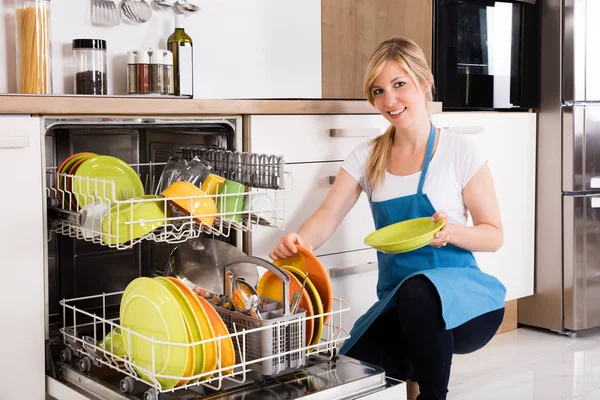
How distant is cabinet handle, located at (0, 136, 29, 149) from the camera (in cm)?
152

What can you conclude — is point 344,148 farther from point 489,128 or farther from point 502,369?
point 502,369

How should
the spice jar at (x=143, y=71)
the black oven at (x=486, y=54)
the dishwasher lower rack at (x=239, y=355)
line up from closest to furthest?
1. the dishwasher lower rack at (x=239, y=355)
2. the spice jar at (x=143, y=71)
3. the black oven at (x=486, y=54)

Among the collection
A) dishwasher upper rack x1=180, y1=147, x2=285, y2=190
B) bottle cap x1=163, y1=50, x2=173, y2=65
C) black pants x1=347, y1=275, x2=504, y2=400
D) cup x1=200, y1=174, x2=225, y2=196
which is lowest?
black pants x1=347, y1=275, x2=504, y2=400

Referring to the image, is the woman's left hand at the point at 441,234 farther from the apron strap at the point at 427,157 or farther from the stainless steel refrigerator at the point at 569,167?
the stainless steel refrigerator at the point at 569,167

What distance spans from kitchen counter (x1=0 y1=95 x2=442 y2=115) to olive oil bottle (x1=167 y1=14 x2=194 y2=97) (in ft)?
1.05

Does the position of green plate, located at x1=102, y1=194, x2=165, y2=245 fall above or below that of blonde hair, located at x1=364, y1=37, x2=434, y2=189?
below

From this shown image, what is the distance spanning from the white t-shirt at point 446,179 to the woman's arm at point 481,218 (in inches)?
0.8

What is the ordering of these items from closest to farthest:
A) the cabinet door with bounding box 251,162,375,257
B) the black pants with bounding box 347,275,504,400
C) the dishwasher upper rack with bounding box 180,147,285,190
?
1. the dishwasher upper rack with bounding box 180,147,285,190
2. the black pants with bounding box 347,275,504,400
3. the cabinet door with bounding box 251,162,375,257

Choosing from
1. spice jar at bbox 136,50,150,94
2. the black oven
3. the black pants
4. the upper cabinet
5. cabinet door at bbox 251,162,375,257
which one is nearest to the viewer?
the black pants

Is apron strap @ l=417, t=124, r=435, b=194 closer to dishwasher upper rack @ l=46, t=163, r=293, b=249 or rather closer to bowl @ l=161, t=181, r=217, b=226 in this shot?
dishwasher upper rack @ l=46, t=163, r=293, b=249

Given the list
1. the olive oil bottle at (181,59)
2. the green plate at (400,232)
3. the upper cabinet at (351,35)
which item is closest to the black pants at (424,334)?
the green plate at (400,232)

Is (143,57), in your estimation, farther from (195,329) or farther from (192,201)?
(195,329)

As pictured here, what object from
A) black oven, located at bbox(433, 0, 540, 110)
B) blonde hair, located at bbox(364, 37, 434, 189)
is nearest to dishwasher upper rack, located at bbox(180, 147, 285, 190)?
blonde hair, located at bbox(364, 37, 434, 189)

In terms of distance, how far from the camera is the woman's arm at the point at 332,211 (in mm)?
2010
